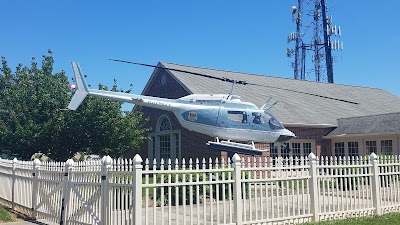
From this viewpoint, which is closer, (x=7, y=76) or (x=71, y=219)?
(x=71, y=219)

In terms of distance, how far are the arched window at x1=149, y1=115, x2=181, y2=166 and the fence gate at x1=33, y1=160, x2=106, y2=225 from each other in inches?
463

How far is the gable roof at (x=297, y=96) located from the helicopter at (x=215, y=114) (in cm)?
499

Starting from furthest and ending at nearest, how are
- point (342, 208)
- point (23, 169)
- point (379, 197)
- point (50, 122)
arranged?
1. point (50, 122)
2. point (23, 169)
3. point (379, 197)
4. point (342, 208)

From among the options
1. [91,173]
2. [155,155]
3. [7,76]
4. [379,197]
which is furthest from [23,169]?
[7,76]

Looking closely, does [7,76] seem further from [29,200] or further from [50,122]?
[29,200]

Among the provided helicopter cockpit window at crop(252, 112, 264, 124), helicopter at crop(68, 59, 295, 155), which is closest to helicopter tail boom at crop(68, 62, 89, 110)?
helicopter at crop(68, 59, 295, 155)

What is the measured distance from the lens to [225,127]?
55.5 ft

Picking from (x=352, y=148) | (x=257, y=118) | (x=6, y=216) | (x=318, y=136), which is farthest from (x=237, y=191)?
(x=352, y=148)

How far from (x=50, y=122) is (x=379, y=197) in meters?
14.6

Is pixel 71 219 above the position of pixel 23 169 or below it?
below

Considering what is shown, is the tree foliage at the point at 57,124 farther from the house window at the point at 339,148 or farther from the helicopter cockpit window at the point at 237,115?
the house window at the point at 339,148

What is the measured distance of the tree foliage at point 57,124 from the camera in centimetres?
2077

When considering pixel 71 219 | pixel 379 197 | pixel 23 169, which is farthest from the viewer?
pixel 23 169

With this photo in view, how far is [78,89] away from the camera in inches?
682
